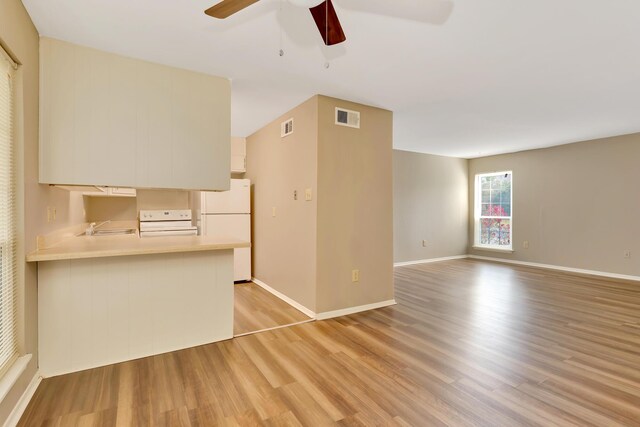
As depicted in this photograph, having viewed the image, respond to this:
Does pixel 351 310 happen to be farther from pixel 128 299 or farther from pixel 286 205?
pixel 128 299

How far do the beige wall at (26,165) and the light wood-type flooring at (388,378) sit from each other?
0.38 metres

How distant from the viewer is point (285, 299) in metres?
3.98

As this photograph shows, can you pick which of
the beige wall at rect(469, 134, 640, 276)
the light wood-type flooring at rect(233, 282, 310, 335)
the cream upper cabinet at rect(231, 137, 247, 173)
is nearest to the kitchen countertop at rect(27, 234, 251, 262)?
the light wood-type flooring at rect(233, 282, 310, 335)

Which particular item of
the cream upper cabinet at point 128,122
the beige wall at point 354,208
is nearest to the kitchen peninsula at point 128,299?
the cream upper cabinet at point 128,122

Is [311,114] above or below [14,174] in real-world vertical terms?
above

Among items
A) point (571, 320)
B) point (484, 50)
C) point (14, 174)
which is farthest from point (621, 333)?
point (14, 174)

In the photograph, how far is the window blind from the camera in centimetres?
175

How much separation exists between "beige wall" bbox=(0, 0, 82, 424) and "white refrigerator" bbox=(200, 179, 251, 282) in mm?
2381

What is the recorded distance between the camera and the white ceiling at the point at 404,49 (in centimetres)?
197

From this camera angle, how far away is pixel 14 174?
1.91 m

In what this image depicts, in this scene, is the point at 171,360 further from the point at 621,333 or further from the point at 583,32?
the point at 621,333

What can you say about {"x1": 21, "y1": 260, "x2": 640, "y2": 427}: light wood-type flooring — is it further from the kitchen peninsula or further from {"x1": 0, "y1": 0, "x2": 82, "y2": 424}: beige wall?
{"x1": 0, "y1": 0, "x2": 82, "y2": 424}: beige wall

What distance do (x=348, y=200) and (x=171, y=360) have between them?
225 centimetres

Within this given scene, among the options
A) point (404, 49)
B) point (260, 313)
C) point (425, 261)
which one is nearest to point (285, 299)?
point (260, 313)
